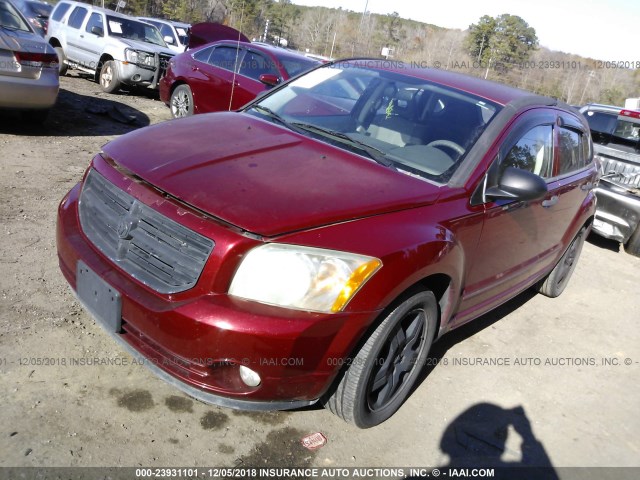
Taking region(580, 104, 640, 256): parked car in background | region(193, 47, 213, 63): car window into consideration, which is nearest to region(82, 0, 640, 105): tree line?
region(193, 47, 213, 63): car window

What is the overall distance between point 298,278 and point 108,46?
10536 millimetres

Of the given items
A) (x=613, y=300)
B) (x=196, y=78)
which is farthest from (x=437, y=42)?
(x=613, y=300)

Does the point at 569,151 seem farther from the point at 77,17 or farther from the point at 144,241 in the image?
the point at 77,17

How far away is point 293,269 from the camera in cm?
230

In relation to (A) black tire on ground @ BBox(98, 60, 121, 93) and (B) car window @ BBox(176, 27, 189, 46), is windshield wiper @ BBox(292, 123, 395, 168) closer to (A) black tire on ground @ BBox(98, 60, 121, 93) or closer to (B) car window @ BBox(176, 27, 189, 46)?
(A) black tire on ground @ BBox(98, 60, 121, 93)

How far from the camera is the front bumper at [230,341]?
7.32 feet

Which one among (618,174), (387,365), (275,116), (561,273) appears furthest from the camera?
(618,174)

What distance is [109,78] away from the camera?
11.1 metres

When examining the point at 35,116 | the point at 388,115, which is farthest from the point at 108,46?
the point at 388,115

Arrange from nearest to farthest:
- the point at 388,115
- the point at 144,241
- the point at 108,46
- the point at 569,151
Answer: the point at 144,241 < the point at 388,115 < the point at 569,151 < the point at 108,46

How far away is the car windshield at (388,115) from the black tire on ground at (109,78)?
8120mm

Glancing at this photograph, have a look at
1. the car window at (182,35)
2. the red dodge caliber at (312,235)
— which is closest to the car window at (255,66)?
the red dodge caliber at (312,235)

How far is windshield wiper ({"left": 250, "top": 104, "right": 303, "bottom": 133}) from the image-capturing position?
11.2 feet

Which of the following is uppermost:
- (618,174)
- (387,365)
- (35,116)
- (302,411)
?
(618,174)
